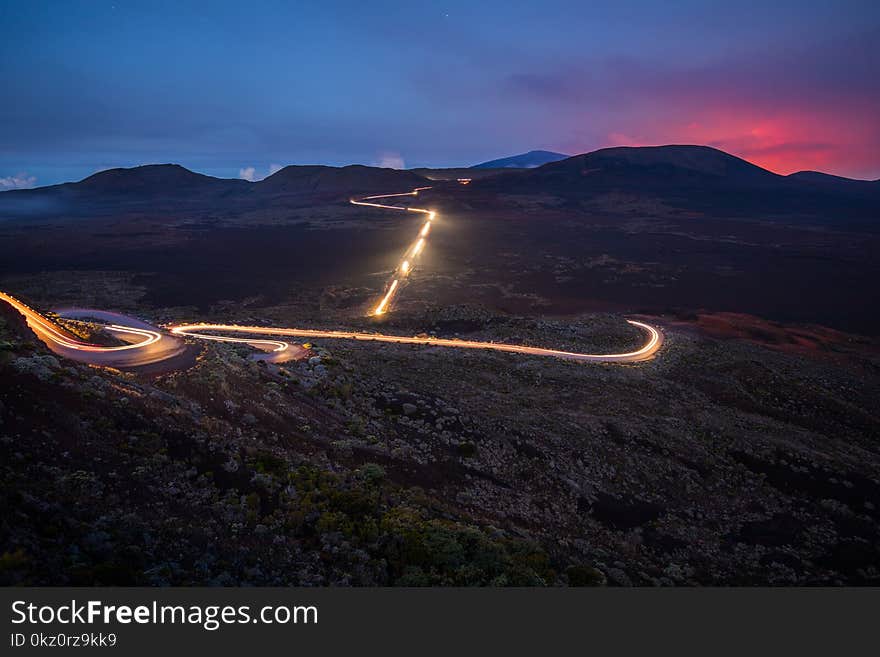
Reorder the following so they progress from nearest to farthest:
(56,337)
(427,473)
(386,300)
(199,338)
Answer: (427,473), (56,337), (199,338), (386,300)

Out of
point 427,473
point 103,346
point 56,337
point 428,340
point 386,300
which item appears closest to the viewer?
point 427,473

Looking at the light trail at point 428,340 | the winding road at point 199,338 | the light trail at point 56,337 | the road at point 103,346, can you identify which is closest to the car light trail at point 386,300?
the winding road at point 199,338

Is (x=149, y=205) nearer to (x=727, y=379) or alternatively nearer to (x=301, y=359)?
(x=301, y=359)

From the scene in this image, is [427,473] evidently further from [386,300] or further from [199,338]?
[386,300]

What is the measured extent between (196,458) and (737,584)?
63.4 ft

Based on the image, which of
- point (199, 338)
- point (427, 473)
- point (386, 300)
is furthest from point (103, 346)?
point (386, 300)

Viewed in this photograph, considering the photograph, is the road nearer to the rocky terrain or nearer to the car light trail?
the rocky terrain

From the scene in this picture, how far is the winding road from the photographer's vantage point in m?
25.3

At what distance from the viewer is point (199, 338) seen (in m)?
36.2

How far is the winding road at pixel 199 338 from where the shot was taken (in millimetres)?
25312

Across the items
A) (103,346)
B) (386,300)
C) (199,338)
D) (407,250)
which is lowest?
(386,300)

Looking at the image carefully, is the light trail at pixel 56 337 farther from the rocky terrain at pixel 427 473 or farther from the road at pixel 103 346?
the rocky terrain at pixel 427 473

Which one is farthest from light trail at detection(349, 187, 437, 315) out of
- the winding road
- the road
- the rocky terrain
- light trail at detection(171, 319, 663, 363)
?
the road

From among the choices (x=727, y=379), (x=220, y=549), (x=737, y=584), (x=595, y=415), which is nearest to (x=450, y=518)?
(x=220, y=549)
